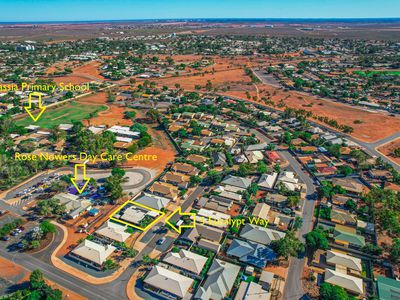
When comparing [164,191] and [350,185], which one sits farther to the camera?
[350,185]

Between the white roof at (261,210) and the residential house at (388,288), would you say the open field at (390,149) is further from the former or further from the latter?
the residential house at (388,288)

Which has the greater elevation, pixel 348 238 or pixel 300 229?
pixel 348 238

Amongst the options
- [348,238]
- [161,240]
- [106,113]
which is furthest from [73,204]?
[106,113]

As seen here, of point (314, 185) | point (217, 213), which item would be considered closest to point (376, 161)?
point (314, 185)

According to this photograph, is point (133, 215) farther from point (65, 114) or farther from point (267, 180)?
point (65, 114)

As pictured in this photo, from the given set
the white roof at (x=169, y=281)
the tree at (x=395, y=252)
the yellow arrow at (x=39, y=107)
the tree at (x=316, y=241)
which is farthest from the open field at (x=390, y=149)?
the yellow arrow at (x=39, y=107)

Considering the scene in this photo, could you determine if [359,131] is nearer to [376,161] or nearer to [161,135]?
[376,161]
